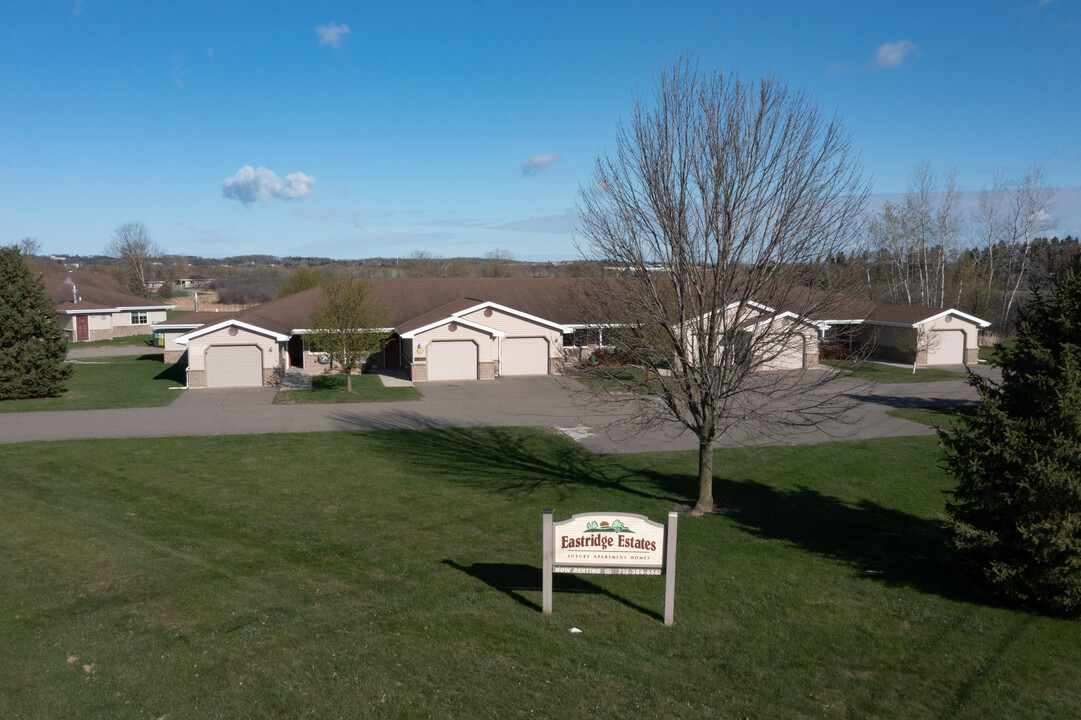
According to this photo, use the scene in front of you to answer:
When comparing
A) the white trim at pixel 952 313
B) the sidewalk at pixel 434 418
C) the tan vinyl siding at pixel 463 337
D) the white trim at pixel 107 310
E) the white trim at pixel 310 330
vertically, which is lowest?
the sidewalk at pixel 434 418

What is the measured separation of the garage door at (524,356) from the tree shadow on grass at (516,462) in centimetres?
1238

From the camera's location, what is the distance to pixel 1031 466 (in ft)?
30.7

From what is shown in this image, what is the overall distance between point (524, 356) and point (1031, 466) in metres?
26.7

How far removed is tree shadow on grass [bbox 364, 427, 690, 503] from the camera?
1655 cm

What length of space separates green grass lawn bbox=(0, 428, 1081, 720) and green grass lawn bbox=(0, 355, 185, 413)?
32.9ft

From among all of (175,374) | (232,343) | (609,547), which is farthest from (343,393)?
(609,547)

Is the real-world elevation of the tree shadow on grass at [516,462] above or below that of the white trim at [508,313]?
below

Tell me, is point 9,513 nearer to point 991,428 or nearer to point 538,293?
point 991,428

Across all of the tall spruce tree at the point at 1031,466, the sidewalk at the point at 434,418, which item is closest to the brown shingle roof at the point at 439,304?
the sidewalk at the point at 434,418

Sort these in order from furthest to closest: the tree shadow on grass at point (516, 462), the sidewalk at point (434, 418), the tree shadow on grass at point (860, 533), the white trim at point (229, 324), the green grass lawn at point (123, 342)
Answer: the green grass lawn at point (123, 342) < the white trim at point (229, 324) < the sidewalk at point (434, 418) < the tree shadow on grass at point (516, 462) < the tree shadow on grass at point (860, 533)

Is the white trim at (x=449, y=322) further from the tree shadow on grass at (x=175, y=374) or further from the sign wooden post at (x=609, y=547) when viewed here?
the sign wooden post at (x=609, y=547)

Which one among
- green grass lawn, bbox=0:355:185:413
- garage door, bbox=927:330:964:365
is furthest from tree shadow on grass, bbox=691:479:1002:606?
garage door, bbox=927:330:964:365

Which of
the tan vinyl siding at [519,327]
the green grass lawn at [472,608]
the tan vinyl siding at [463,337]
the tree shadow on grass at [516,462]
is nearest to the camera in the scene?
the green grass lawn at [472,608]

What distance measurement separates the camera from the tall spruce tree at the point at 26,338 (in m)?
27.3
